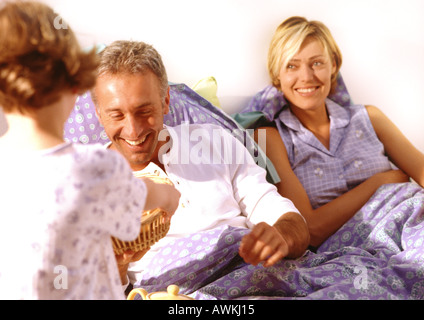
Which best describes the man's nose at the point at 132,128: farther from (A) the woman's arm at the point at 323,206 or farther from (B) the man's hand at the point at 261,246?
(A) the woman's arm at the point at 323,206

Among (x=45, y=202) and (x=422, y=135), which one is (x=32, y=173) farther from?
(x=422, y=135)

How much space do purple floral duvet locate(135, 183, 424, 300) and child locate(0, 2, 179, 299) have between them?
0.46m

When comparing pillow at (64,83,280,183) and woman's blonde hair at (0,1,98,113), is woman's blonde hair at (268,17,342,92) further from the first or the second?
woman's blonde hair at (0,1,98,113)

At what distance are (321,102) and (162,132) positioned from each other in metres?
0.74

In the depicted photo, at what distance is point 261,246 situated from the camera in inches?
42.0

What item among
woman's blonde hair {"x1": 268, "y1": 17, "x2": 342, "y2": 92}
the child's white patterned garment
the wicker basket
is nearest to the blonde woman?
woman's blonde hair {"x1": 268, "y1": 17, "x2": 342, "y2": 92}

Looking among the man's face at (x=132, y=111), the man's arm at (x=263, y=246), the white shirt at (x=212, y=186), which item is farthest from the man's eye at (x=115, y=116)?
the man's arm at (x=263, y=246)

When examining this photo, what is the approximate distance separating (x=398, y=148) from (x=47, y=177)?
152 centimetres

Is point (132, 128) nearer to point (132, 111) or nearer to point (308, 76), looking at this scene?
point (132, 111)

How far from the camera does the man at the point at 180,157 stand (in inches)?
53.3

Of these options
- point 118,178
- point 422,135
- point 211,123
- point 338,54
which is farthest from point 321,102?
point 118,178

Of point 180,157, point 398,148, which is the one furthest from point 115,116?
point 398,148

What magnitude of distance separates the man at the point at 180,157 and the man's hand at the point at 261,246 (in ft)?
0.56
